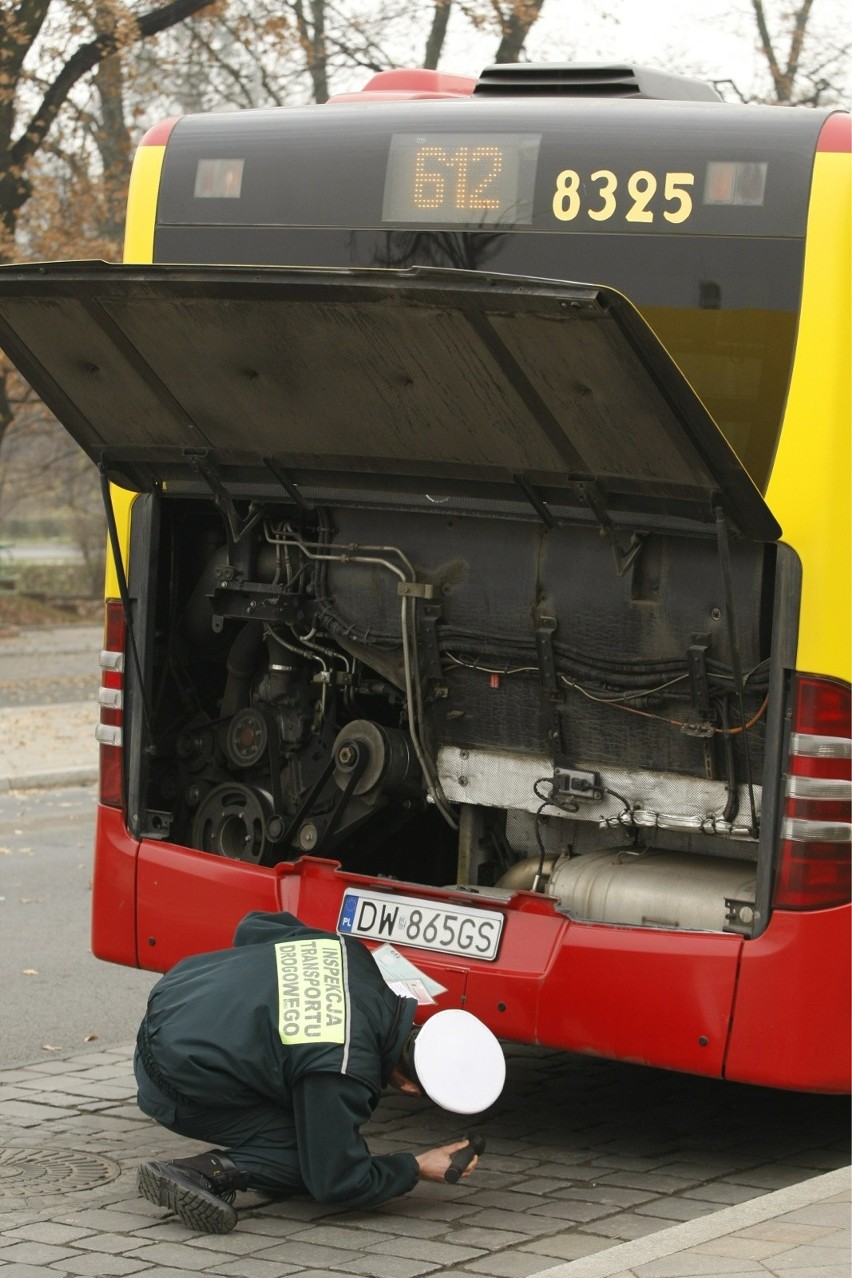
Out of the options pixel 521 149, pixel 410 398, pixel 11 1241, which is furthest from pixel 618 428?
pixel 11 1241

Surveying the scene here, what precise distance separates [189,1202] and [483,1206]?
A: 32.4 inches

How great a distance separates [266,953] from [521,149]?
Result: 2478 mm

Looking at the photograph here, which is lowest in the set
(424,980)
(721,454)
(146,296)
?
(424,980)

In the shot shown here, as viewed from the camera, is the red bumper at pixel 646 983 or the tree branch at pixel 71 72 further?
the tree branch at pixel 71 72

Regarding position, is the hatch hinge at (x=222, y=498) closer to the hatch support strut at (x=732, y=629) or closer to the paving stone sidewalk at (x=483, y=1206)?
the hatch support strut at (x=732, y=629)

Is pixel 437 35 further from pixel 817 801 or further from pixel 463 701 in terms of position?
pixel 817 801

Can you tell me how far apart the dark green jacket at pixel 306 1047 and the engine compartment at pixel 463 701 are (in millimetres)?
1004

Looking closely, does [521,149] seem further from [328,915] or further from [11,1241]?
[11,1241]

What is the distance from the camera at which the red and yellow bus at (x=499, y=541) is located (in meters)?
4.97

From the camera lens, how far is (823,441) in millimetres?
4977

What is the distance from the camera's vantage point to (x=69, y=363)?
5.75 metres

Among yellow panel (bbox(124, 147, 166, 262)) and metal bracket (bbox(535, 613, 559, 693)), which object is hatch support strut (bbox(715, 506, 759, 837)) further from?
yellow panel (bbox(124, 147, 166, 262))

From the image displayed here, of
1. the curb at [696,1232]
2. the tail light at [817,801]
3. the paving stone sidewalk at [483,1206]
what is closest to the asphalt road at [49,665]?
the paving stone sidewalk at [483,1206]

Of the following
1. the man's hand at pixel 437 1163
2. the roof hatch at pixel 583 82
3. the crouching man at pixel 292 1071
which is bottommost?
the man's hand at pixel 437 1163
